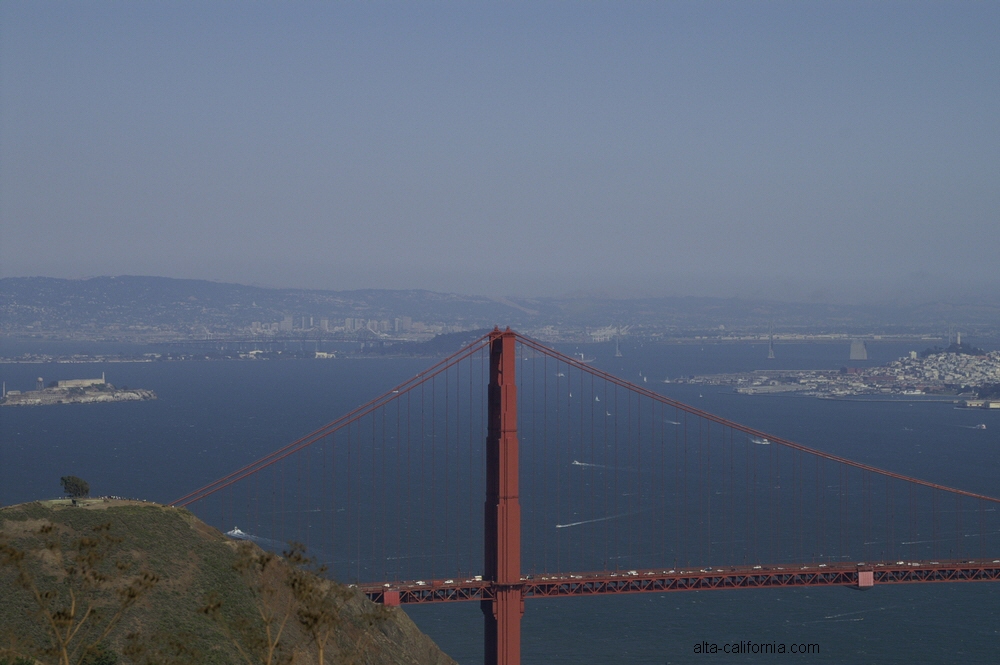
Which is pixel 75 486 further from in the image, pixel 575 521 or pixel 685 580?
pixel 575 521

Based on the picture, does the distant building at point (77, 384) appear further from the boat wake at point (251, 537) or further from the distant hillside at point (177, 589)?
the distant hillside at point (177, 589)

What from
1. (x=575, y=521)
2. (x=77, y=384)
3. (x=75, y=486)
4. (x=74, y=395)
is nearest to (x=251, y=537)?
(x=575, y=521)

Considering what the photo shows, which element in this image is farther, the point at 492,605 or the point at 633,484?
the point at 633,484

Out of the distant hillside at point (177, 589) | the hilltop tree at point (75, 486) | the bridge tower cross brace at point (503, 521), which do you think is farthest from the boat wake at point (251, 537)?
the bridge tower cross brace at point (503, 521)

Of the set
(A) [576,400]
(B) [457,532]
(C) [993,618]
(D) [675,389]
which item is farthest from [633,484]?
(D) [675,389]

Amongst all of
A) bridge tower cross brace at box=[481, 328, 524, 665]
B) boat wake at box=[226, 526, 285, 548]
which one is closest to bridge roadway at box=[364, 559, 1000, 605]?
bridge tower cross brace at box=[481, 328, 524, 665]

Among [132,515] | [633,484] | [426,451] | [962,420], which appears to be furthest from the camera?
[962,420]

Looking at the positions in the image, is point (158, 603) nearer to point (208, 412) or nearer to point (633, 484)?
point (633, 484)
